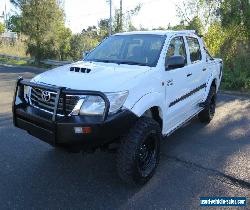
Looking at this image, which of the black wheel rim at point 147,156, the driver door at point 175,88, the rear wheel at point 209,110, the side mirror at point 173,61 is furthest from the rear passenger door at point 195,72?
the black wheel rim at point 147,156

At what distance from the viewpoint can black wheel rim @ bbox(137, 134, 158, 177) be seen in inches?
166

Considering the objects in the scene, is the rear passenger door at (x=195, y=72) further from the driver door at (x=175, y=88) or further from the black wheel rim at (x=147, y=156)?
the black wheel rim at (x=147, y=156)

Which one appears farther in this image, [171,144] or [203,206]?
[171,144]

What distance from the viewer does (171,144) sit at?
18.7ft

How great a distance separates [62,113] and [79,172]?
42.6 inches

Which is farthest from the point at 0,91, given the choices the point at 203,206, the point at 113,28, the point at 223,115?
the point at 113,28

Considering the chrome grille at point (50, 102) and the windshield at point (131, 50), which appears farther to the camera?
the windshield at point (131, 50)

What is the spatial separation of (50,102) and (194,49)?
120 inches

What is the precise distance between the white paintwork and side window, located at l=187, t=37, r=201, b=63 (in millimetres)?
109

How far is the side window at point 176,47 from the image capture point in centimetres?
507

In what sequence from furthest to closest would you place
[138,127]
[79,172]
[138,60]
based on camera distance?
1. [138,60]
2. [79,172]
3. [138,127]

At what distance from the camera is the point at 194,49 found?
6.02 metres

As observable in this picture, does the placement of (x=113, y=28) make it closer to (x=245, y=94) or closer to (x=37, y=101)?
(x=245, y=94)

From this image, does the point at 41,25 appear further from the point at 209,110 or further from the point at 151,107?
the point at 151,107
